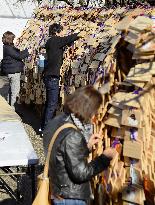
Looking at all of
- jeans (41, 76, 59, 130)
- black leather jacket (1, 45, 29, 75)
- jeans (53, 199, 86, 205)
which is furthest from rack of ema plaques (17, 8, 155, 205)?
black leather jacket (1, 45, 29, 75)

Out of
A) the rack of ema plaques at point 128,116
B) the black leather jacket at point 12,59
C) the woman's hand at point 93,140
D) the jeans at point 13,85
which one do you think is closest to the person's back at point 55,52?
the black leather jacket at point 12,59

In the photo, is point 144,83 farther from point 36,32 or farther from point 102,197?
point 36,32

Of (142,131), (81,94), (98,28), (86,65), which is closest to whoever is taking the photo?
(81,94)

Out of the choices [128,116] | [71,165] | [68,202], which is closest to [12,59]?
[128,116]

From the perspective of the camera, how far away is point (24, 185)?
280 inches

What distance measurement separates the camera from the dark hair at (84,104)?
407cm

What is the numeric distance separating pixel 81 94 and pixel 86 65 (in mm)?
3771

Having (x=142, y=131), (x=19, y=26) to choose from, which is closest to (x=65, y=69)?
(x=142, y=131)

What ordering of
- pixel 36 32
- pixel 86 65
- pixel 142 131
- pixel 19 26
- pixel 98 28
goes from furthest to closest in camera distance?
pixel 19 26 → pixel 36 32 → pixel 98 28 → pixel 86 65 → pixel 142 131

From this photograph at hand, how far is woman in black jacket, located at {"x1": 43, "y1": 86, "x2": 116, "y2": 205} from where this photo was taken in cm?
408

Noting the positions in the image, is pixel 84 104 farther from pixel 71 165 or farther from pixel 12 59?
pixel 12 59

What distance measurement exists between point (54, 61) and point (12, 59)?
1.60 metres

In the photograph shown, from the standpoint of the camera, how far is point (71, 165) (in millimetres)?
4074

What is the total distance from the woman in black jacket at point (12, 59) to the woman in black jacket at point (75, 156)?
5904 millimetres
